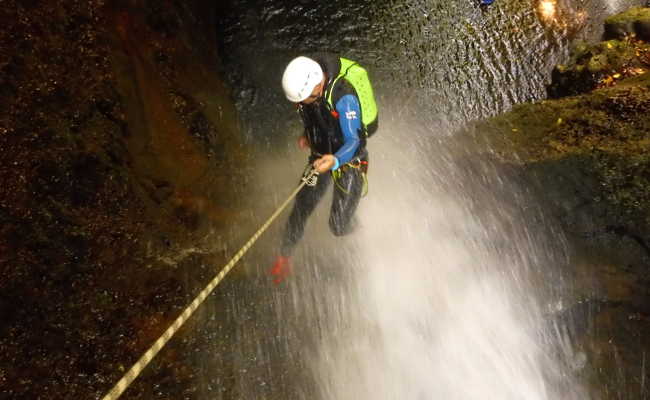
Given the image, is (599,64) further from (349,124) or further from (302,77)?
(302,77)

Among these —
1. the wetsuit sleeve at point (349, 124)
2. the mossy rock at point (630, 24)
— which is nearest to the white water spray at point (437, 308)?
the wetsuit sleeve at point (349, 124)

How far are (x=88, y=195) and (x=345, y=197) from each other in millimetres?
2659

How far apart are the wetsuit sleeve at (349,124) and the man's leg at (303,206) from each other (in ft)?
3.44

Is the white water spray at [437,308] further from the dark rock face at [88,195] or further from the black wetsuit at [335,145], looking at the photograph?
the dark rock face at [88,195]

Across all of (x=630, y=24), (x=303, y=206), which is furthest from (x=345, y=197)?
(x=630, y=24)

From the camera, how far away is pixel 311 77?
3244 millimetres

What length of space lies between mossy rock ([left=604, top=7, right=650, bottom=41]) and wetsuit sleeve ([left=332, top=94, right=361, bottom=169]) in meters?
6.17

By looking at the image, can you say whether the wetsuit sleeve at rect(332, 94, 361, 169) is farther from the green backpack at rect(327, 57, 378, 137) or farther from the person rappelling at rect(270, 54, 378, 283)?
the green backpack at rect(327, 57, 378, 137)

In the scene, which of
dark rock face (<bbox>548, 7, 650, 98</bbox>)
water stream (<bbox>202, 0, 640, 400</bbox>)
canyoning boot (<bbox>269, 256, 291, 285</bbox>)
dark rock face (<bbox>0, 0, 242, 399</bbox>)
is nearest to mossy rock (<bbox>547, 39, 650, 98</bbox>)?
dark rock face (<bbox>548, 7, 650, 98</bbox>)

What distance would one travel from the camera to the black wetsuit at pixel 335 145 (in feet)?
11.1

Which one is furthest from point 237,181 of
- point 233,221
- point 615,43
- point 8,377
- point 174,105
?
point 615,43

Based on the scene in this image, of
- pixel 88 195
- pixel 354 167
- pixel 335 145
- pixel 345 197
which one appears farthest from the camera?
pixel 345 197

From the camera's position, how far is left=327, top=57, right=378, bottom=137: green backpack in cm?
344

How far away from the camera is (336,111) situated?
11.2 ft
